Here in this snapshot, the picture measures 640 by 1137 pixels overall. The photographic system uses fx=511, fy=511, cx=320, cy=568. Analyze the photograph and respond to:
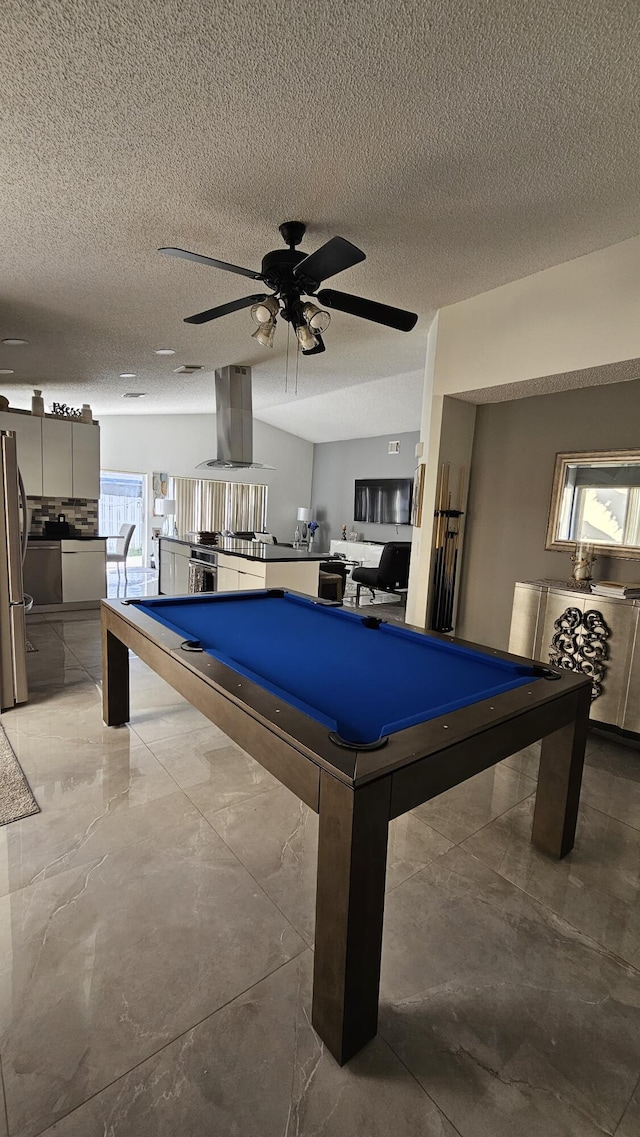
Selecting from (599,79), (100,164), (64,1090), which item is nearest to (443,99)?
(599,79)

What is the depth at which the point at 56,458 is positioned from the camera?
623 centimetres

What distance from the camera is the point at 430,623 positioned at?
407cm

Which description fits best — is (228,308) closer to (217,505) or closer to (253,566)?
(253,566)

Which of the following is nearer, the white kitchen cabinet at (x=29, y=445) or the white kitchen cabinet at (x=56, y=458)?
the white kitchen cabinet at (x=29, y=445)

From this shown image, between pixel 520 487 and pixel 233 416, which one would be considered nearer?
pixel 520 487

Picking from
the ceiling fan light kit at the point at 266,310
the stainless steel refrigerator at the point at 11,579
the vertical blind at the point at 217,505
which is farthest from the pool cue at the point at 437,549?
the vertical blind at the point at 217,505

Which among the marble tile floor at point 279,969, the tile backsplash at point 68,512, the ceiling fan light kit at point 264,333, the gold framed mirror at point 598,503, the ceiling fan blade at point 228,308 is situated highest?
the ceiling fan blade at point 228,308

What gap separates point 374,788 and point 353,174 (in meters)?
2.29

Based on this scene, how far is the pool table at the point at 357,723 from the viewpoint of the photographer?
1.18m

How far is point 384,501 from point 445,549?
5076mm

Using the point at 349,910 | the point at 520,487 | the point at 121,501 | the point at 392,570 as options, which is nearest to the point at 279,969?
the point at 349,910

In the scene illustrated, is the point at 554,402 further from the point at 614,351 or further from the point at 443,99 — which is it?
the point at 443,99

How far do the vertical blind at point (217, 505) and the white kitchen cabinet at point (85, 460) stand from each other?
2.71 m

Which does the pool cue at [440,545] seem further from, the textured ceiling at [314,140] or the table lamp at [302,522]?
the table lamp at [302,522]
